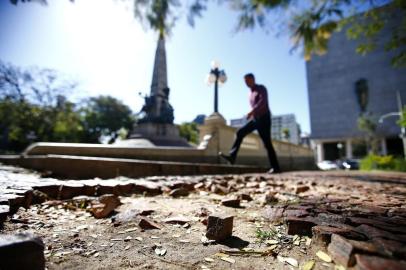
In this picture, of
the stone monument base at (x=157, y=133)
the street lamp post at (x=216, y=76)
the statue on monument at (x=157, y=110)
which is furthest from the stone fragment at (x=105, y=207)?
the statue on monument at (x=157, y=110)

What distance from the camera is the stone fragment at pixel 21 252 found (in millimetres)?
818

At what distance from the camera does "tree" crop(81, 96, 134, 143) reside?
38.2m

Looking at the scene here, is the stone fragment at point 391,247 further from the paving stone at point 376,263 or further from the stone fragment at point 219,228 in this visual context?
the stone fragment at point 219,228

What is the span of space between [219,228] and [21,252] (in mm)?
898

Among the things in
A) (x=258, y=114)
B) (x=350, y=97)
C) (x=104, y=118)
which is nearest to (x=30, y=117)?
(x=104, y=118)

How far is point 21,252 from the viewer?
849mm

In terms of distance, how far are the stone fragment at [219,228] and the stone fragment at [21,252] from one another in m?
0.80

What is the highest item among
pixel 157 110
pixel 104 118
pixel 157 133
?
pixel 104 118

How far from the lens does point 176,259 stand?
3.63 feet

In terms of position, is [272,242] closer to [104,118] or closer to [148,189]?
[148,189]

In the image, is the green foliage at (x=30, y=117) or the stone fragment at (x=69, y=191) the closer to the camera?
the stone fragment at (x=69, y=191)

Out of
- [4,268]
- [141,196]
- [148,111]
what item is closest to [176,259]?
[4,268]

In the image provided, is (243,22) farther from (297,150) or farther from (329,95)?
(329,95)

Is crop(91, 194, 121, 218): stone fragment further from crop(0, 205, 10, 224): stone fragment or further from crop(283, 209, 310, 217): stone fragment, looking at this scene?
crop(283, 209, 310, 217): stone fragment
